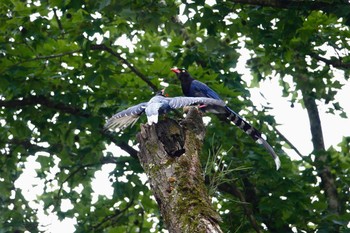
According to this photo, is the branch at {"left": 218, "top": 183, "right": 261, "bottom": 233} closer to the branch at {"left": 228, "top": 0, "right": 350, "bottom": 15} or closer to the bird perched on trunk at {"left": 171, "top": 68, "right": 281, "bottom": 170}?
the bird perched on trunk at {"left": 171, "top": 68, "right": 281, "bottom": 170}

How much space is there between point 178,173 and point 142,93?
4.37m

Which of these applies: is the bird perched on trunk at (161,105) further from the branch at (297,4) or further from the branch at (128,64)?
the branch at (128,64)

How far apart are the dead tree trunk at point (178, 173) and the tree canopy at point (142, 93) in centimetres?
281

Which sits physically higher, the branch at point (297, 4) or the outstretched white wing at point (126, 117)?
the branch at point (297, 4)

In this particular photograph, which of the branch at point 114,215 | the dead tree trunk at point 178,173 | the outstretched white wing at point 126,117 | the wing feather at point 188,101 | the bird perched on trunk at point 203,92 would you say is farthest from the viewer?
the branch at point 114,215

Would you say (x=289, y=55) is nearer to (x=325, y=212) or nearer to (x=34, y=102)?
(x=325, y=212)

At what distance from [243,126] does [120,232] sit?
9.45 feet

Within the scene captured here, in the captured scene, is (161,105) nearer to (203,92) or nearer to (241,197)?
(203,92)

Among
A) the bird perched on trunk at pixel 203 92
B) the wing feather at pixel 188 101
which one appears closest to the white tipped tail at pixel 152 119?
the wing feather at pixel 188 101

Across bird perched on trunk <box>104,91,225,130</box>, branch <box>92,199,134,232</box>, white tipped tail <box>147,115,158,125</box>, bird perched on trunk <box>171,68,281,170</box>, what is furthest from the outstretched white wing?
branch <box>92,199,134,232</box>

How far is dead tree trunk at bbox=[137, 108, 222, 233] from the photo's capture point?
4520 mm

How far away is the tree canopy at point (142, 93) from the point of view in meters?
8.84

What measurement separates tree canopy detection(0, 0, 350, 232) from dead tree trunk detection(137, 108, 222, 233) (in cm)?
281

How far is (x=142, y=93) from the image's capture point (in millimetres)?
9148
